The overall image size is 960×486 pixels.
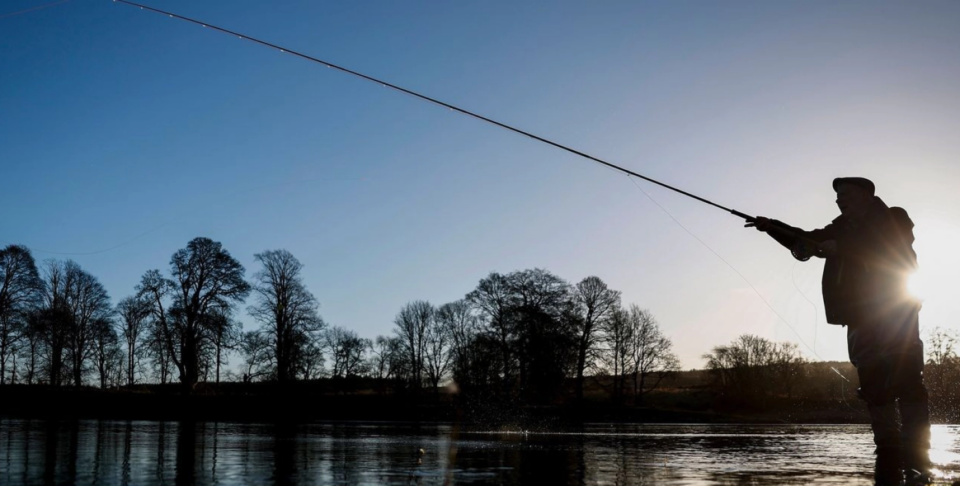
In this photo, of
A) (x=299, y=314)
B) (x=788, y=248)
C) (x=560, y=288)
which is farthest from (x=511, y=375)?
(x=788, y=248)

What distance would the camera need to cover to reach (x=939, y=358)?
45.8m

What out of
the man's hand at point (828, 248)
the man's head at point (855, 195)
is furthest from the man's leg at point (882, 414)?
the man's head at point (855, 195)

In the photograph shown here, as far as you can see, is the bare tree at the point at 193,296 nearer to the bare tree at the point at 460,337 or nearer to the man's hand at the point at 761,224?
the bare tree at the point at 460,337

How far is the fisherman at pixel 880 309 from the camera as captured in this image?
6.68 meters

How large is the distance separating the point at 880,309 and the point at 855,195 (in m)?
1.23

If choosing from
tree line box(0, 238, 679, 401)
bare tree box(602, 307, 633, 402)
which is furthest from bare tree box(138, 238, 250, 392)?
bare tree box(602, 307, 633, 402)

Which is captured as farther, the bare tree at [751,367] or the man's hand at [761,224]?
the bare tree at [751,367]

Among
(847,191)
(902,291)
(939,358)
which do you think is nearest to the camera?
(902,291)

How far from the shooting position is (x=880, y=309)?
692 centimetres

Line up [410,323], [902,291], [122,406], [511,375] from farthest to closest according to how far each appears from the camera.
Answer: [410,323] → [511,375] → [122,406] → [902,291]

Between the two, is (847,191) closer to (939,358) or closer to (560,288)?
(939,358)

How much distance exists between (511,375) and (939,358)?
103ft

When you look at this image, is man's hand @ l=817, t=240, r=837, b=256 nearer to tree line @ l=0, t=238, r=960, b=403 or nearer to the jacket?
the jacket

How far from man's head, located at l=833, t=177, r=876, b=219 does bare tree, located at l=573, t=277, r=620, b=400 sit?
195 ft
